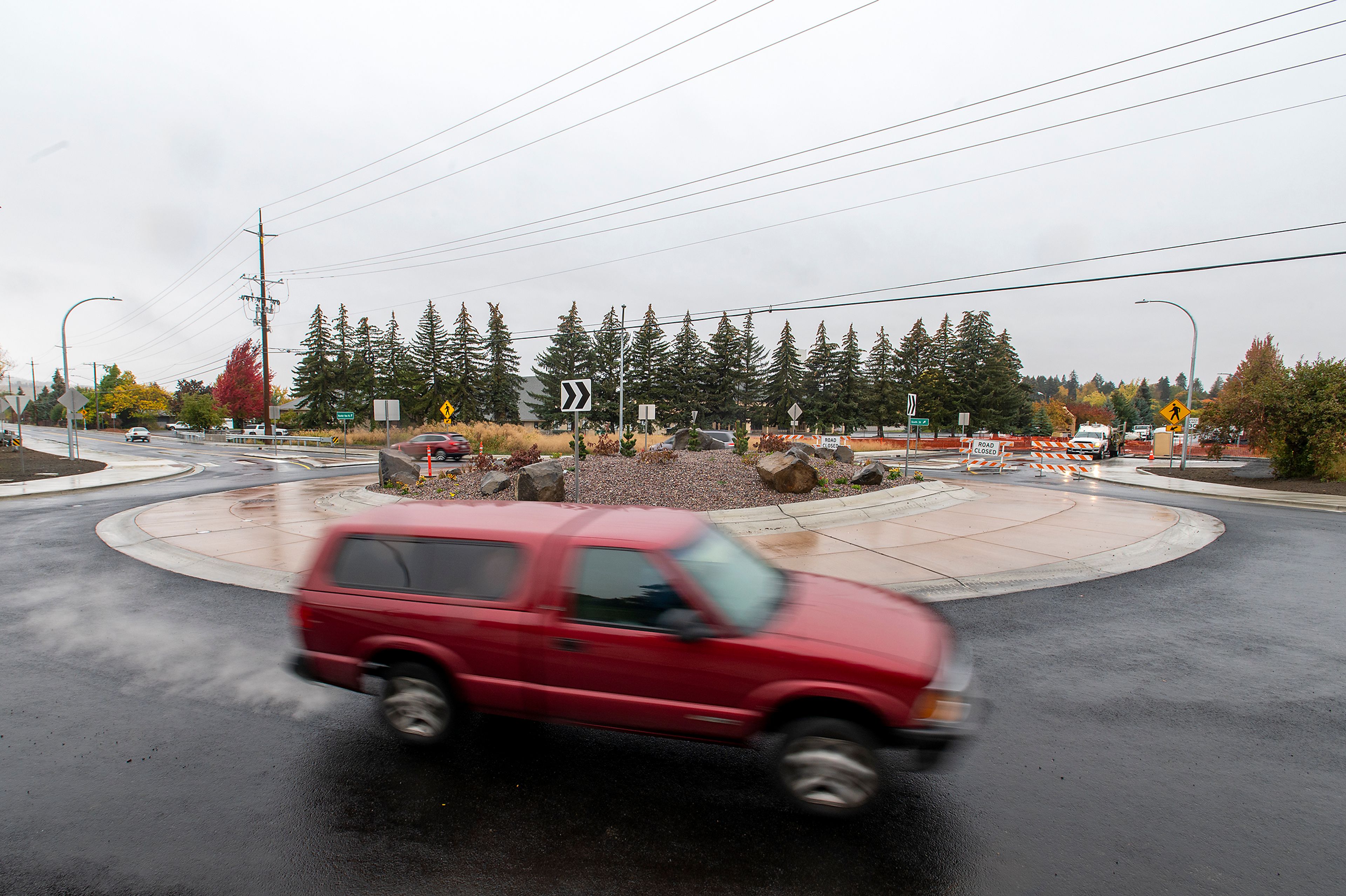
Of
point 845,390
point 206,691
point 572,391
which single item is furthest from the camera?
point 845,390

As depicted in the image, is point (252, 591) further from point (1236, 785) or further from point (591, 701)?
point (1236, 785)

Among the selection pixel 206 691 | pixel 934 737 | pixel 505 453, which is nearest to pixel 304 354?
pixel 505 453

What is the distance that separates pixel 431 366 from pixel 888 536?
56.5 meters

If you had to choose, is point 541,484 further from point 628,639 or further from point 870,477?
point 628,639

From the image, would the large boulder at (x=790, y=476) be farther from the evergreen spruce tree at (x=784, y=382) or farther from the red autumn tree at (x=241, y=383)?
the red autumn tree at (x=241, y=383)

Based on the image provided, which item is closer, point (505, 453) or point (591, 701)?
point (591, 701)

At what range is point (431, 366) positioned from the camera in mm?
58719

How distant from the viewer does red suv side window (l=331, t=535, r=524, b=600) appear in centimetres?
374

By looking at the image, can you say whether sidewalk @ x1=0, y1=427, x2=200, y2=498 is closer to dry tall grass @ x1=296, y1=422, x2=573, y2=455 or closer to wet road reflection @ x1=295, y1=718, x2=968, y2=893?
dry tall grass @ x1=296, y1=422, x2=573, y2=455

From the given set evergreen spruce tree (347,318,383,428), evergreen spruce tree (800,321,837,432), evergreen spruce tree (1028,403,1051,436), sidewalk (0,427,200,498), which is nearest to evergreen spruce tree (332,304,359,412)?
evergreen spruce tree (347,318,383,428)

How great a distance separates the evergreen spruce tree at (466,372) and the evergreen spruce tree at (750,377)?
82.1 feet

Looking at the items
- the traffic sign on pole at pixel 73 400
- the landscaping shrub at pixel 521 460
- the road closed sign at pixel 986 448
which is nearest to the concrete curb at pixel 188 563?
the landscaping shrub at pixel 521 460

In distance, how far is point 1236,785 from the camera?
3516 mm

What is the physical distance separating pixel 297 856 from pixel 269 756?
1150mm
